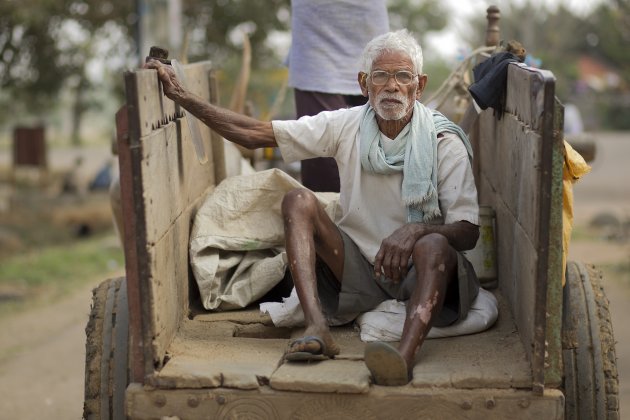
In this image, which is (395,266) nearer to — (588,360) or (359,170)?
(359,170)

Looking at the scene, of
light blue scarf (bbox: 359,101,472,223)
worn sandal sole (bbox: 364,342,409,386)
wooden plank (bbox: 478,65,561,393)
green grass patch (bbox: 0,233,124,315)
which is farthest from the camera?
green grass patch (bbox: 0,233,124,315)

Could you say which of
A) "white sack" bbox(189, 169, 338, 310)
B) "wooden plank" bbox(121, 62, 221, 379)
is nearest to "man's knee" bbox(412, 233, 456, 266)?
"white sack" bbox(189, 169, 338, 310)

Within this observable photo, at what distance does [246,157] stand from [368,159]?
2097 mm

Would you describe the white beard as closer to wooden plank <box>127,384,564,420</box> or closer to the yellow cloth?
the yellow cloth

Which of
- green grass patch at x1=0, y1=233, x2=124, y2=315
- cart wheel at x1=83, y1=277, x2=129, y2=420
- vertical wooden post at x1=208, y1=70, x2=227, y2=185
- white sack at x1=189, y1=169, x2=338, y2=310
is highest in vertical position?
vertical wooden post at x1=208, y1=70, x2=227, y2=185

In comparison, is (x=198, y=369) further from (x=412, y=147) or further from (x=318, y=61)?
(x=318, y=61)

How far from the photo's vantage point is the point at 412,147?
134 inches

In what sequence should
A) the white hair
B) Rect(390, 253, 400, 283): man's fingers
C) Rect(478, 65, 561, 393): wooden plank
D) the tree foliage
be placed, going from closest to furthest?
Rect(478, 65, 561, 393): wooden plank, Rect(390, 253, 400, 283): man's fingers, the white hair, the tree foliage

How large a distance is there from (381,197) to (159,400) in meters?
1.13

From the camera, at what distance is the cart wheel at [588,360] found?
10.2 ft

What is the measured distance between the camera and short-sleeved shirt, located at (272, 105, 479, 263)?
11.3 ft

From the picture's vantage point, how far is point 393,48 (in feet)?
11.4

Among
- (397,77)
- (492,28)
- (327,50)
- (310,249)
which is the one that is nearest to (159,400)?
(310,249)

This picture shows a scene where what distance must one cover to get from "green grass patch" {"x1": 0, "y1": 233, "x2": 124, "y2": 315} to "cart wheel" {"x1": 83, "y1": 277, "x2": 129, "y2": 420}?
17.4 ft
